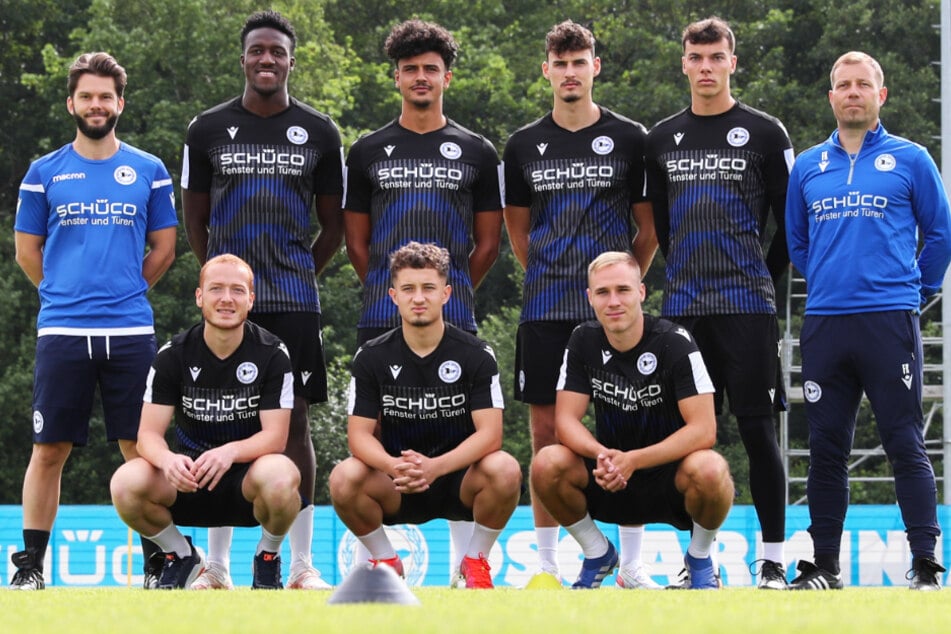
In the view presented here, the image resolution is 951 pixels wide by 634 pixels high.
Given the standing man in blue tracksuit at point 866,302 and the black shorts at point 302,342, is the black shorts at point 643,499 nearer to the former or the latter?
the standing man in blue tracksuit at point 866,302

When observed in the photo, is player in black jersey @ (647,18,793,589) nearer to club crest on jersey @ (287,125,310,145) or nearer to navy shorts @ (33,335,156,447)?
club crest on jersey @ (287,125,310,145)

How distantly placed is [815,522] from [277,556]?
2566 millimetres

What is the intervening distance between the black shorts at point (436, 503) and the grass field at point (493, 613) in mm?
821

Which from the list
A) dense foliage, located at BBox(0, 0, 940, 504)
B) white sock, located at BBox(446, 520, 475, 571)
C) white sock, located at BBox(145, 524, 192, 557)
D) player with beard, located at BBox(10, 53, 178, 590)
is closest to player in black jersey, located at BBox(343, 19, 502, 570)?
white sock, located at BBox(446, 520, 475, 571)

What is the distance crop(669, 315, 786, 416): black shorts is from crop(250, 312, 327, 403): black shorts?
190cm

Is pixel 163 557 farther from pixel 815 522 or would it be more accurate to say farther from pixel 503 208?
pixel 815 522

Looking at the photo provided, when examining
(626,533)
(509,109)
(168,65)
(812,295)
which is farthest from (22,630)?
(509,109)

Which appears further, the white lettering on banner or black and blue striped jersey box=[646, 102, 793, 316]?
the white lettering on banner

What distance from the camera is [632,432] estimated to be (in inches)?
295

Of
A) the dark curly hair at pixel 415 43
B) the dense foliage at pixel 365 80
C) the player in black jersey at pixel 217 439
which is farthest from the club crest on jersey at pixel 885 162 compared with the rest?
the dense foliage at pixel 365 80

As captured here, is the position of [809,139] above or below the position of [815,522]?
above

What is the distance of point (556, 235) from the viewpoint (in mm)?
7816

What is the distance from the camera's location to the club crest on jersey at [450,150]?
7.90m

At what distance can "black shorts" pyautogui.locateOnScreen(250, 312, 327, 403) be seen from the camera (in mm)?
7863
